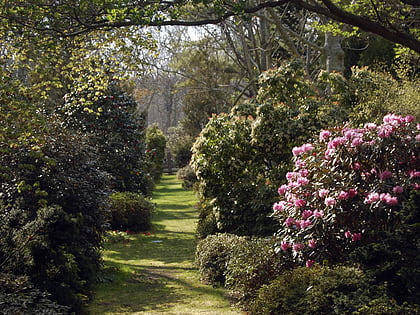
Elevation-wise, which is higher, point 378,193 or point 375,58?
point 375,58

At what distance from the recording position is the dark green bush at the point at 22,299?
4.87 m

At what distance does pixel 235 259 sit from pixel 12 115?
3.59 meters

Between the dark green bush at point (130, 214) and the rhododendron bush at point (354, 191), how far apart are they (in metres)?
8.11

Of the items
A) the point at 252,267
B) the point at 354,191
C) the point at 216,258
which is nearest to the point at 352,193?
the point at 354,191

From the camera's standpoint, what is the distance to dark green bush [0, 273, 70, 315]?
487 cm

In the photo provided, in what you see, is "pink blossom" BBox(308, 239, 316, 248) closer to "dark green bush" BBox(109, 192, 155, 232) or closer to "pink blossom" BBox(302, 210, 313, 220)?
"pink blossom" BBox(302, 210, 313, 220)

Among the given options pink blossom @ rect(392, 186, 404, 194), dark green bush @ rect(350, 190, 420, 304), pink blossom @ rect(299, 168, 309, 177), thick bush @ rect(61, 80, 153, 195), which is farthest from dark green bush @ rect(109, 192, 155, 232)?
dark green bush @ rect(350, 190, 420, 304)

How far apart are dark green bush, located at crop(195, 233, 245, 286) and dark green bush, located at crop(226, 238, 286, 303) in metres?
0.52

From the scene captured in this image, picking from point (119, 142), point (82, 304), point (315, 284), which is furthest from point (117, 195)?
point (315, 284)

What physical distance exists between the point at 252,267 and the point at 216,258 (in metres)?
1.74

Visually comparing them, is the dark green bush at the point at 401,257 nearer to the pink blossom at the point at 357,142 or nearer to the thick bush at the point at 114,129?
the pink blossom at the point at 357,142

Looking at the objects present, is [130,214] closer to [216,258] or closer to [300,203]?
[216,258]

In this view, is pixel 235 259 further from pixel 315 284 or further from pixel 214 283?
pixel 315 284

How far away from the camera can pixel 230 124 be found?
10.2 meters
